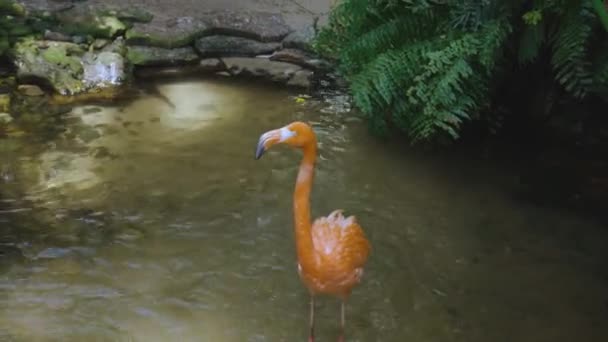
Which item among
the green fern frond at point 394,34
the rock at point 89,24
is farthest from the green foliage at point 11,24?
the green fern frond at point 394,34

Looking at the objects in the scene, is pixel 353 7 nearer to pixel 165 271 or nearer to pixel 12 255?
pixel 165 271

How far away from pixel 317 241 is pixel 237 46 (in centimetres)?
384

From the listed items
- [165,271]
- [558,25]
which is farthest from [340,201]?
[558,25]

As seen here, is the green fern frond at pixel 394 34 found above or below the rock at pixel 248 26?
above

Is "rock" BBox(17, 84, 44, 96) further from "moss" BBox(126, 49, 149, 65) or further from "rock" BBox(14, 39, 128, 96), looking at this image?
"moss" BBox(126, 49, 149, 65)

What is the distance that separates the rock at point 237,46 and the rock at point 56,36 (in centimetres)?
123

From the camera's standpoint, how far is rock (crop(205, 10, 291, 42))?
6.59 m

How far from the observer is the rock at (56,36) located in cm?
624

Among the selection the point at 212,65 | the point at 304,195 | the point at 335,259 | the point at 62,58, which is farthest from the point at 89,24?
the point at 335,259

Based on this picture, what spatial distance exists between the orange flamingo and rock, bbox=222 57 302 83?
3141 mm

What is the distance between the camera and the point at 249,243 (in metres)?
4.01

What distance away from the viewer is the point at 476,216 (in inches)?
170

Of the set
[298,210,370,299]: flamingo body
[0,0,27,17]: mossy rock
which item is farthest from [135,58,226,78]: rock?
[298,210,370,299]: flamingo body

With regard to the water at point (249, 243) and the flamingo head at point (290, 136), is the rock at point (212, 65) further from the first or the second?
the flamingo head at point (290, 136)
